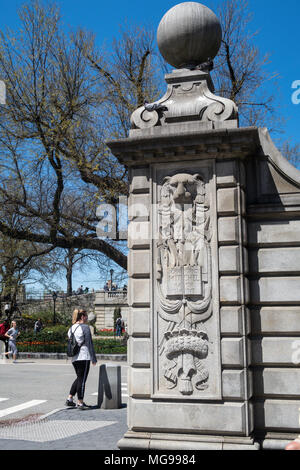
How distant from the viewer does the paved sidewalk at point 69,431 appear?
7.41 m

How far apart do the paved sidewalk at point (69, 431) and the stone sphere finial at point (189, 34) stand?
5791mm

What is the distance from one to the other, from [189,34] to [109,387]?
7203 millimetres

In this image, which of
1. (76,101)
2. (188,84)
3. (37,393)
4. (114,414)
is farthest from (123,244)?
(188,84)

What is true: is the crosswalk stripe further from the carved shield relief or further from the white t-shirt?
the carved shield relief

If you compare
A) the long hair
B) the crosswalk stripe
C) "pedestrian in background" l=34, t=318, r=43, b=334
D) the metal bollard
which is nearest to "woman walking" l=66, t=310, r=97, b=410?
the long hair

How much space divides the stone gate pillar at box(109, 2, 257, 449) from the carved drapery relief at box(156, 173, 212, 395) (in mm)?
14

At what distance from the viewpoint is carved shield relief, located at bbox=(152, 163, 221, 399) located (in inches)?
272

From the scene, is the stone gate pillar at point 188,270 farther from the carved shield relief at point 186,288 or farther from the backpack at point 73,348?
the backpack at point 73,348

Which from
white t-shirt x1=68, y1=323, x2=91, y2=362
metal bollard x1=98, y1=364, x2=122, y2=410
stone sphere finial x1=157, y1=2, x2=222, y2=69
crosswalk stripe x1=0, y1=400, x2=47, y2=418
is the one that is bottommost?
crosswalk stripe x1=0, y1=400, x2=47, y2=418

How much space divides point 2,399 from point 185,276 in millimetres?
7835

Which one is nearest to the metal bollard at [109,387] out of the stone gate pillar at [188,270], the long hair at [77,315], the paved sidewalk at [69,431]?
the paved sidewalk at [69,431]

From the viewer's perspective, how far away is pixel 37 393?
13.7 m

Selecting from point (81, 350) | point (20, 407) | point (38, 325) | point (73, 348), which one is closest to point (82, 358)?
point (81, 350)
